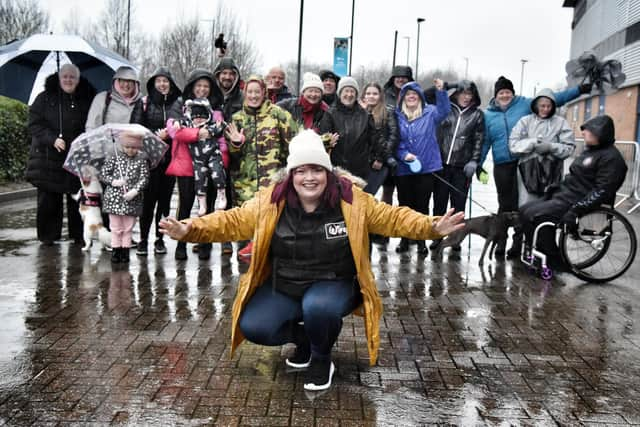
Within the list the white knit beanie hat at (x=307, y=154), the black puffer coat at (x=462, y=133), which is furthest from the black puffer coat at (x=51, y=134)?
the white knit beanie hat at (x=307, y=154)

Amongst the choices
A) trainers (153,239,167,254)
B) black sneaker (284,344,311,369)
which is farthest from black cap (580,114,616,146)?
trainers (153,239,167,254)

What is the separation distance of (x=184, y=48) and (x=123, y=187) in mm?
29720

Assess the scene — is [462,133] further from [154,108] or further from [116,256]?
[116,256]

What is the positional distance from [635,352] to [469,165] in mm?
3889

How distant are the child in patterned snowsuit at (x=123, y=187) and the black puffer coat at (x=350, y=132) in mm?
2077

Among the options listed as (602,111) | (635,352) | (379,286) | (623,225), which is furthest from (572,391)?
(602,111)

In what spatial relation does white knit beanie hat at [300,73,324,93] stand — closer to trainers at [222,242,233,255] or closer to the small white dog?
trainers at [222,242,233,255]

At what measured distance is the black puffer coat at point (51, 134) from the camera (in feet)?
28.4

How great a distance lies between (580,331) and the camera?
5.54m

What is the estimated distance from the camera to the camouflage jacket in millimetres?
7305

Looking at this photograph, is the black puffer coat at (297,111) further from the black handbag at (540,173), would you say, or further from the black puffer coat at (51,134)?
the black puffer coat at (51,134)

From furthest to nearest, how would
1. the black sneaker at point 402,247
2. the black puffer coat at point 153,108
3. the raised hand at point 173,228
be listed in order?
the black sneaker at point 402,247
the black puffer coat at point 153,108
the raised hand at point 173,228

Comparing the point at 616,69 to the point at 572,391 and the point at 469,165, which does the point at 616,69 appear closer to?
the point at 469,165

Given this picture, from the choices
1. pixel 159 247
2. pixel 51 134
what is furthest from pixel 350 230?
pixel 51 134
